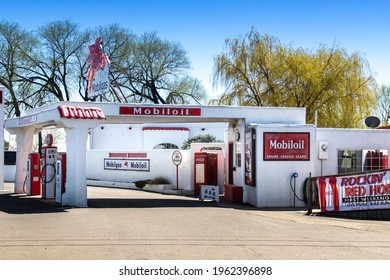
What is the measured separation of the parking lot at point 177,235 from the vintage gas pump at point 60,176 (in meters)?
1.23

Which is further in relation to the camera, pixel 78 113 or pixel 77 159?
pixel 77 159

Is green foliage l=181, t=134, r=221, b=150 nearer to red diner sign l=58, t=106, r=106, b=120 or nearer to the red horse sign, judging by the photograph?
the red horse sign

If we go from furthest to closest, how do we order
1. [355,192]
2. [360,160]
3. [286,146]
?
[360,160] → [286,146] → [355,192]

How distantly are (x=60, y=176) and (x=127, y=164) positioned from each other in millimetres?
11142

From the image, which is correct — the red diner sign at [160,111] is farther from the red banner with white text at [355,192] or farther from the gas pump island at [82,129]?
the red banner with white text at [355,192]

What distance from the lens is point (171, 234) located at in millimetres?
11180

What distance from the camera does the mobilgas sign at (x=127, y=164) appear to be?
28.4m

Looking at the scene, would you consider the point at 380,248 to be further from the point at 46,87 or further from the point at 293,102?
the point at 46,87

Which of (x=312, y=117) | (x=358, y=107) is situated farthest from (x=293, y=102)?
(x=358, y=107)

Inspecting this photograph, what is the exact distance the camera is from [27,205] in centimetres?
1755

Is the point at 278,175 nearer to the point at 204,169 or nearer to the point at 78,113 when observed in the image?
the point at 204,169

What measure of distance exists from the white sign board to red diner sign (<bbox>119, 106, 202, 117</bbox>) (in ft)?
9.45

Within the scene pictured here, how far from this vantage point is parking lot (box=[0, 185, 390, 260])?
9070mm

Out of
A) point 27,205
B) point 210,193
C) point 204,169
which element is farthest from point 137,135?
point 27,205
